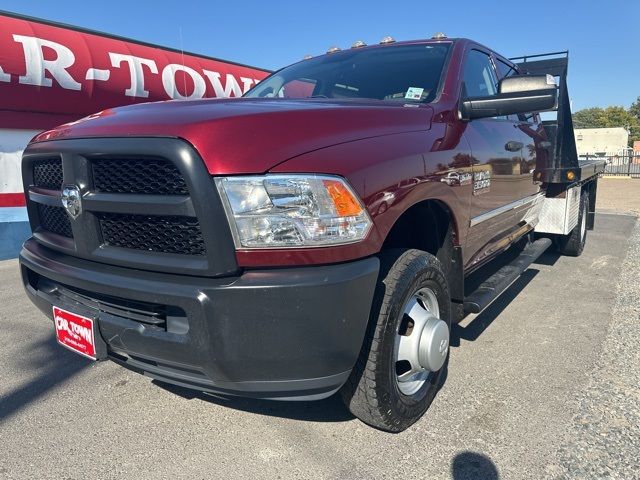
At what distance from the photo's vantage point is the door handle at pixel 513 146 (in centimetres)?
359

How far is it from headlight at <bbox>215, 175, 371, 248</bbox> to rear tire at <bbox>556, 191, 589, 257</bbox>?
205 inches

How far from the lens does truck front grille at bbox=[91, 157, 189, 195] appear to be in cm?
187

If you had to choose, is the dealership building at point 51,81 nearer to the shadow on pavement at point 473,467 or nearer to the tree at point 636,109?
the shadow on pavement at point 473,467

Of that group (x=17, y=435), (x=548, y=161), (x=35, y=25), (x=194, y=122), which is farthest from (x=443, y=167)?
(x=35, y=25)

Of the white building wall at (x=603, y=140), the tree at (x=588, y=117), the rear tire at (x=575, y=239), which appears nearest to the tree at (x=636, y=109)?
the tree at (x=588, y=117)

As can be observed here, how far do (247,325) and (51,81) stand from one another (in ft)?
21.8

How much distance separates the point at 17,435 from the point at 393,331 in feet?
6.32

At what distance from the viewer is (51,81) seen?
22.7 ft

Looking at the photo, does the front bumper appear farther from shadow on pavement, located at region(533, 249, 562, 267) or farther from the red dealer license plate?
shadow on pavement, located at region(533, 249, 562, 267)

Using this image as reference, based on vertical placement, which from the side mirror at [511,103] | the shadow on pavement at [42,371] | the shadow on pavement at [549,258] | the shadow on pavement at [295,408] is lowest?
the shadow on pavement at [549,258]

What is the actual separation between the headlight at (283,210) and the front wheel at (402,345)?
0.46 metres

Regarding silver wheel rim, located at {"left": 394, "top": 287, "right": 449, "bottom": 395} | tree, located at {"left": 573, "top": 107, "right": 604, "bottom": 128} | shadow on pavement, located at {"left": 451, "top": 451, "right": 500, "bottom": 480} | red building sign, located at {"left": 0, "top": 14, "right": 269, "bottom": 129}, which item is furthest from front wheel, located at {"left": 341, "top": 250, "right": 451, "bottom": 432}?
tree, located at {"left": 573, "top": 107, "right": 604, "bottom": 128}

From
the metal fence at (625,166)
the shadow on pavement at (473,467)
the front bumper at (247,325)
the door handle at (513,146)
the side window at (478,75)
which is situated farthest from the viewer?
the metal fence at (625,166)

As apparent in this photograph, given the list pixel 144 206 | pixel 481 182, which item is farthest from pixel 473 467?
pixel 144 206
